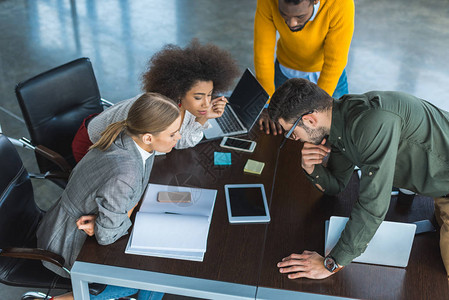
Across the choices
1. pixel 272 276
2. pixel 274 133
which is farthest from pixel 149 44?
pixel 272 276

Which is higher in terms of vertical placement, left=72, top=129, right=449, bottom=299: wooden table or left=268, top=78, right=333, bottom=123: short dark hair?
left=268, top=78, right=333, bottom=123: short dark hair

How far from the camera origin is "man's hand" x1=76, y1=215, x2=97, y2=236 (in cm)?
185

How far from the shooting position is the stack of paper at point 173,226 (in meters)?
1.80

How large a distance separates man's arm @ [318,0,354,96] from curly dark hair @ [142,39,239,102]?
56 centimetres

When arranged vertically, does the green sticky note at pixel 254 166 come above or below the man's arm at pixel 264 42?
below

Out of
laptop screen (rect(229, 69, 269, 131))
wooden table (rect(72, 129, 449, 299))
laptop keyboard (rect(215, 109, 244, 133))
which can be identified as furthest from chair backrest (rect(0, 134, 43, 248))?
laptop screen (rect(229, 69, 269, 131))

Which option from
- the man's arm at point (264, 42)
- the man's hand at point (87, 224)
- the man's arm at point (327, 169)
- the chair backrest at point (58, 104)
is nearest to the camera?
the man's hand at point (87, 224)

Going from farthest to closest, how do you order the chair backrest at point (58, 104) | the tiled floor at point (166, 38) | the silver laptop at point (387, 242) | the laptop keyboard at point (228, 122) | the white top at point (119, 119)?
the tiled floor at point (166, 38) → the laptop keyboard at point (228, 122) → the chair backrest at point (58, 104) → the white top at point (119, 119) → the silver laptop at point (387, 242)

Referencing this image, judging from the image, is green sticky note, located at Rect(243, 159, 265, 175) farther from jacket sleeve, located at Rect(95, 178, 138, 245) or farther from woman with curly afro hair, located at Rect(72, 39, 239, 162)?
jacket sleeve, located at Rect(95, 178, 138, 245)

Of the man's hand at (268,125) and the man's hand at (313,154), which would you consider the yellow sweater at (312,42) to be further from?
the man's hand at (313,154)

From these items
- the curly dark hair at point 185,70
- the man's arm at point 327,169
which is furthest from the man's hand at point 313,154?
the curly dark hair at point 185,70

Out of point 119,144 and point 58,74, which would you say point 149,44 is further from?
point 119,144

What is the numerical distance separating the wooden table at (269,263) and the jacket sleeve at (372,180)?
151mm

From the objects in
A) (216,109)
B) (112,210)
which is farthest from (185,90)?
(112,210)
